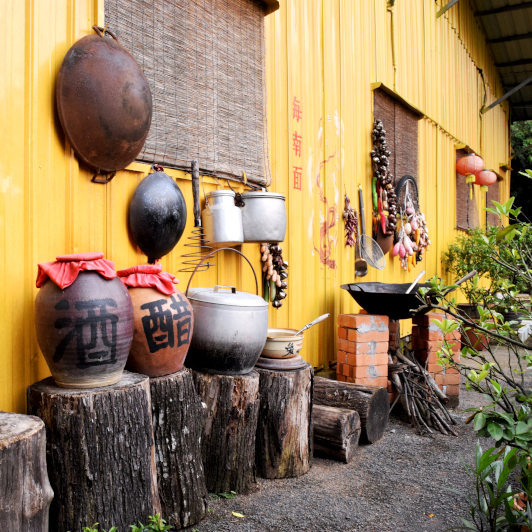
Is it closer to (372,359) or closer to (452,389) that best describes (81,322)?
(372,359)

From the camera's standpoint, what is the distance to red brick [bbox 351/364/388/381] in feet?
14.2

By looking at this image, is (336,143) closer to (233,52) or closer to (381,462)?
(233,52)

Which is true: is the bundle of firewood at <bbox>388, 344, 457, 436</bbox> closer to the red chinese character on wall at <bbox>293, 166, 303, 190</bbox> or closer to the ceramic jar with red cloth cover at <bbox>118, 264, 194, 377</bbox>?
the red chinese character on wall at <bbox>293, 166, 303, 190</bbox>

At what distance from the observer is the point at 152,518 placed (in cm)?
225

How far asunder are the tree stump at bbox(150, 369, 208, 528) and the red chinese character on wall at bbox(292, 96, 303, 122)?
2750 millimetres

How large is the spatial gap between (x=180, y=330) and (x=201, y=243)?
3.31ft

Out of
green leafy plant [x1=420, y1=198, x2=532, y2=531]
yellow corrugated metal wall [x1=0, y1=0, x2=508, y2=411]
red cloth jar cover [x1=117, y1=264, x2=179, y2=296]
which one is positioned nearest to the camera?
green leafy plant [x1=420, y1=198, x2=532, y2=531]

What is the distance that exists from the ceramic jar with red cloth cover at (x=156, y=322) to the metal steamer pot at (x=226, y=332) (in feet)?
0.84

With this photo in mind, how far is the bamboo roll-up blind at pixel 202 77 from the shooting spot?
119 inches

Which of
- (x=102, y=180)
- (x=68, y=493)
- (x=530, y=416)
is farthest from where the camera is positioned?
(x=102, y=180)

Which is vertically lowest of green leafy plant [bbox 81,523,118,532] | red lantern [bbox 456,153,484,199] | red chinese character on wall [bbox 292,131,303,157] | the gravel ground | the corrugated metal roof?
the gravel ground

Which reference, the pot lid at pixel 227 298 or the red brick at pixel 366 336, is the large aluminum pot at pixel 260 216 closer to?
the pot lid at pixel 227 298

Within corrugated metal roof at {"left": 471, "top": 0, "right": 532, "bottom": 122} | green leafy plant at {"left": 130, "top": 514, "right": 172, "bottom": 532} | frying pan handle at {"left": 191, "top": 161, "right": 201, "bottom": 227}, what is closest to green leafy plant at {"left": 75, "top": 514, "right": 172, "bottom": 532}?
green leafy plant at {"left": 130, "top": 514, "right": 172, "bottom": 532}

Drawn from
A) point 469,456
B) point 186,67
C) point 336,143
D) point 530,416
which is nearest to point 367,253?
point 336,143
